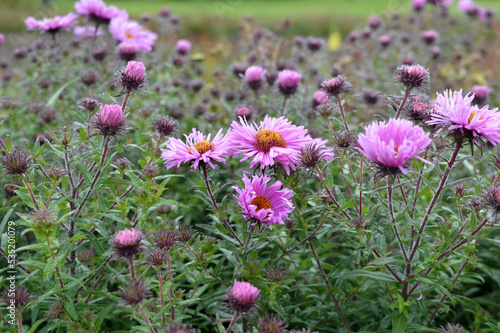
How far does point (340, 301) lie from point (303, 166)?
0.57 m

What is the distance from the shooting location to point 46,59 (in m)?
2.67

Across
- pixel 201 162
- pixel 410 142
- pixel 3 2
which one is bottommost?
pixel 3 2

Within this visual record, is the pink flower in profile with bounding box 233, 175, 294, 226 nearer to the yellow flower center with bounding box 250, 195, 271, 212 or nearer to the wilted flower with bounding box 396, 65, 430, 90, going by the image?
the yellow flower center with bounding box 250, 195, 271, 212

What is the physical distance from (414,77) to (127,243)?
977 millimetres

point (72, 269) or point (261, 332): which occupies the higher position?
point (261, 332)

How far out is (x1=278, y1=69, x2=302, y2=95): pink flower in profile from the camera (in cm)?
184

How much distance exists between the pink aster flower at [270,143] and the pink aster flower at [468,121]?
36 cm

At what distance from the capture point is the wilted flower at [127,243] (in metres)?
0.98

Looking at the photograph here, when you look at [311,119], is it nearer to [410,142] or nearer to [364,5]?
[410,142]

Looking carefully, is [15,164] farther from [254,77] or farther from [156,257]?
[254,77]

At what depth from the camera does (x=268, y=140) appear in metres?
1.19

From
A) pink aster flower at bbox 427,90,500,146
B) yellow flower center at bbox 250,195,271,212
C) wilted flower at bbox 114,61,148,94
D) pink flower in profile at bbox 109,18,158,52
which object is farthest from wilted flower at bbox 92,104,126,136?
pink flower in profile at bbox 109,18,158,52

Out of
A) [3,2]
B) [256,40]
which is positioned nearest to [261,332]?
[256,40]

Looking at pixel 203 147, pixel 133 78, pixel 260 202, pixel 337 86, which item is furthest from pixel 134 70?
pixel 337 86
